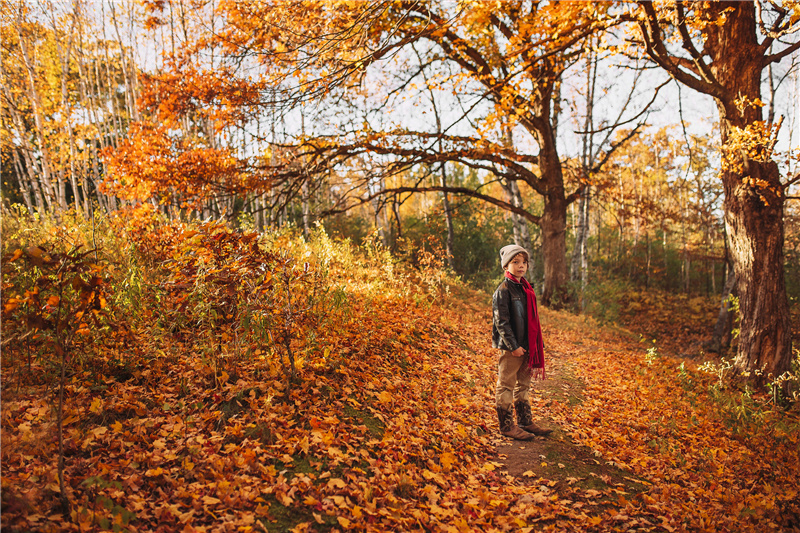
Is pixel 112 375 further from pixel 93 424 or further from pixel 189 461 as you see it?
pixel 189 461

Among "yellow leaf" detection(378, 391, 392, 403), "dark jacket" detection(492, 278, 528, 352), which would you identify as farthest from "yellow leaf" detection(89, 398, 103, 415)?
"dark jacket" detection(492, 278, 528, 352)

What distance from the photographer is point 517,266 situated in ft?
14.2

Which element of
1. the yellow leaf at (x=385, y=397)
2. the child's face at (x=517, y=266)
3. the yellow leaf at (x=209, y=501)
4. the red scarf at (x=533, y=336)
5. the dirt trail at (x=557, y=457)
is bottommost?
the dirt trail at (x=557, y=457)

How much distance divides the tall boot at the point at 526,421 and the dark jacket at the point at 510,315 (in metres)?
0.62

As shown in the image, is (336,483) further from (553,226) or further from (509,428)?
(553,226)

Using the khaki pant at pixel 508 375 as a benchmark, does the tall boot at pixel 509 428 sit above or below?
below

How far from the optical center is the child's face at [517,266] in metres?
4.34

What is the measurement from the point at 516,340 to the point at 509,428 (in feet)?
3.05

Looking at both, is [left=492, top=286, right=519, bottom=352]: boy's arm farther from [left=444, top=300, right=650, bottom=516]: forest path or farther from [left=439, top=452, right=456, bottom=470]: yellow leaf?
[left=439, top=452, right=456, bottom=470]: yellow leaf

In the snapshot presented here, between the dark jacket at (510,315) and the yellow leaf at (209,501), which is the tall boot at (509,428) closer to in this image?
the dark jacket at (510,315)

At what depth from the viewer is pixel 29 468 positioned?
2355 mm

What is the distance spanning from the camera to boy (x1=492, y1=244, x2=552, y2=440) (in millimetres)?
4344

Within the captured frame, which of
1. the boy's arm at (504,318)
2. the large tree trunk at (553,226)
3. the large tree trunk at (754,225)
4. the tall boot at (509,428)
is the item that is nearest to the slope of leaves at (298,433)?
the tall boot at (509,428)

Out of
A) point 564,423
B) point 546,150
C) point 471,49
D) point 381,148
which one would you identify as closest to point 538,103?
point 546,150
